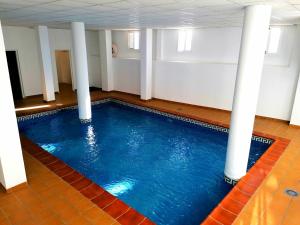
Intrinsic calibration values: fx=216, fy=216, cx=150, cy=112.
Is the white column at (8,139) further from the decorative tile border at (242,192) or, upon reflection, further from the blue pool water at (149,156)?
the decorative tile border at (242,192)

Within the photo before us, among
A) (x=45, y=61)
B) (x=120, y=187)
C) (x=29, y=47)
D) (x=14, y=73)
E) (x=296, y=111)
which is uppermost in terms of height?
(x=29, y=47)

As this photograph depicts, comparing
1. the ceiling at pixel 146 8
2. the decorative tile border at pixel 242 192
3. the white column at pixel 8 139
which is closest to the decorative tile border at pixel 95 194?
the white column at pixel 8 139

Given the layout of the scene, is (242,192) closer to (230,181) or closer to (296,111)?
(230,181)

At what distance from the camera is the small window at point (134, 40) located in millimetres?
10880

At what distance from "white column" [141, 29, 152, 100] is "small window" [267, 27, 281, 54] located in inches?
189

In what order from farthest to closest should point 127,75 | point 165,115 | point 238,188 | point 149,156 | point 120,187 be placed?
1. point 127,75
2. point 165,115
3. point 149,156
4. point 120,187
5. point 238,188

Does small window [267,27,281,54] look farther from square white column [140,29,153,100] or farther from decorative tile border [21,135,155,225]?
decorative tile border [21,135,155,225]

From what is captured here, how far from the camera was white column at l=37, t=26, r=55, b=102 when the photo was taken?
904 centimetres

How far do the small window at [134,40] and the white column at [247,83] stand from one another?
7.81 meters

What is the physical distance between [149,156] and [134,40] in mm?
7175

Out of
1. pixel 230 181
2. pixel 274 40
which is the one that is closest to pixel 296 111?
pixel 274 40

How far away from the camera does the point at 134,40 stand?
1101cm

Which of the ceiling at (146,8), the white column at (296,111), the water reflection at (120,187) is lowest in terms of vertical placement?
the water reflection at (120,187)

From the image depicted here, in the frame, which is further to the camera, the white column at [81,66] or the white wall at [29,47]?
the white wall at [29,47]
